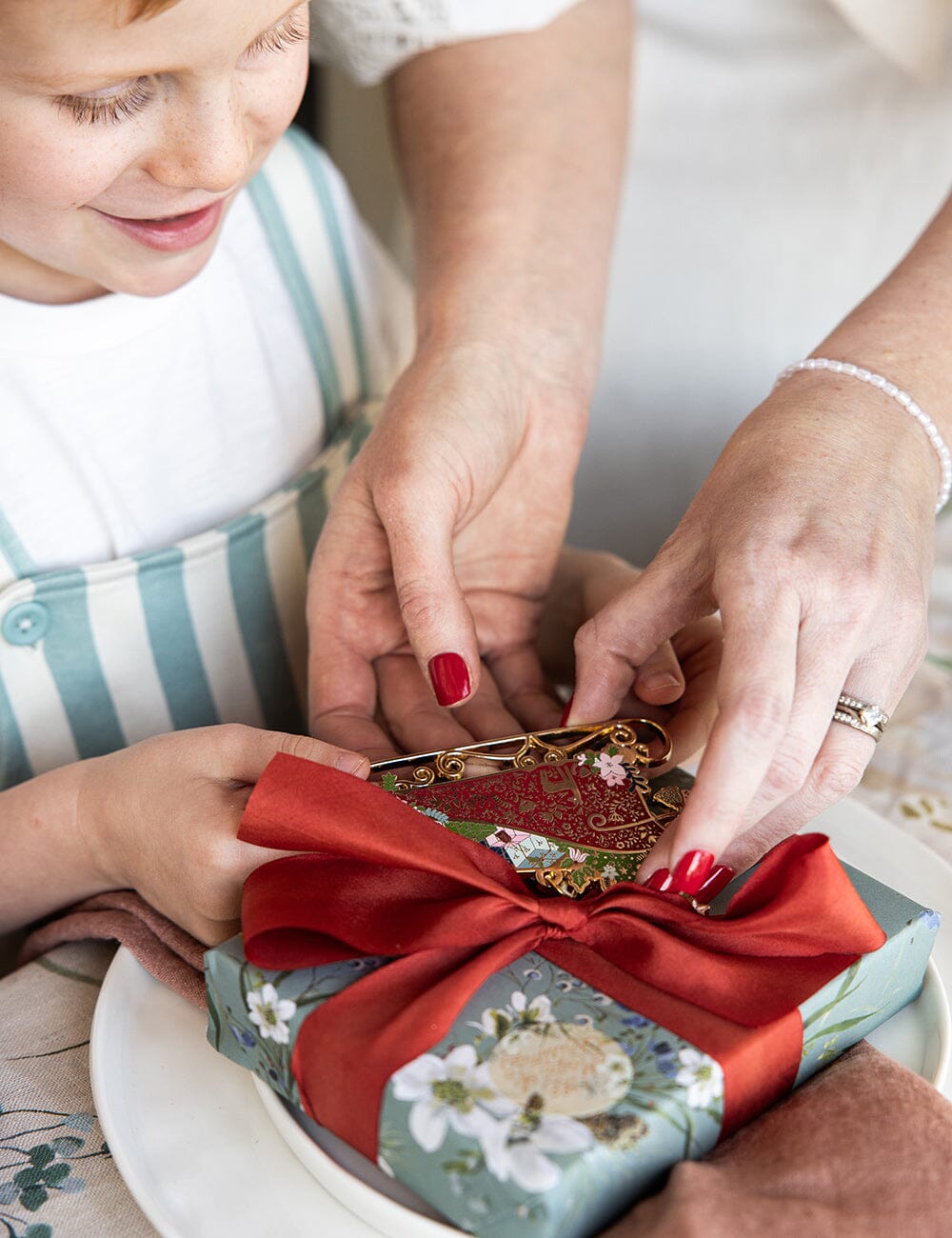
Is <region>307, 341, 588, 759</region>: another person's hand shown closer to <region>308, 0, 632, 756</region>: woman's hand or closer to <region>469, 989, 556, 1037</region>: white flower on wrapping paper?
<region>308, 0, 632, 756</region>: woman's hand

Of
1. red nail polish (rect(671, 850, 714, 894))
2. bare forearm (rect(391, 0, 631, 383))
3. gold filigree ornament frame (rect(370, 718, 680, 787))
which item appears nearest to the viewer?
red nail polish (rect(671, 850, 714, 894))

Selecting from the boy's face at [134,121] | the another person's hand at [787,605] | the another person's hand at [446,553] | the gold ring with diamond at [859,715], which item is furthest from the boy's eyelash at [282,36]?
the gold ring with diamond at [859,715]

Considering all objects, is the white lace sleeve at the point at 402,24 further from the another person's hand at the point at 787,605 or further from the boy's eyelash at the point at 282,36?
the another person's hand at the point at 787,605

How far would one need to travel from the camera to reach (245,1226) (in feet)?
1.54

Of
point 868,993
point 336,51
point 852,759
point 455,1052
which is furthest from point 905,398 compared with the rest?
point 336,51

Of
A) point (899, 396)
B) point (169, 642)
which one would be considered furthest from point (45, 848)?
point (899, 396)

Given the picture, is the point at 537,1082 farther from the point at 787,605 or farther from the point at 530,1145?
the point at 787,605

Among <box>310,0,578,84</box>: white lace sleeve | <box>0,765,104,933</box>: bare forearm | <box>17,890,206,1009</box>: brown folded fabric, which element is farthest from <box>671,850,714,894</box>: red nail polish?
<box>310,0,578,84</box>: white lace sleeve

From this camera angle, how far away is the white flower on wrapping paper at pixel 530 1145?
413 mm

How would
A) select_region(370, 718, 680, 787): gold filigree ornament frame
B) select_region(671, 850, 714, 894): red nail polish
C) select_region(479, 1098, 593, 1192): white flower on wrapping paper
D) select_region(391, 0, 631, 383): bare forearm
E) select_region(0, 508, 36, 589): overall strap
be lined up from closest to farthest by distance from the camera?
select_region(479, 1098, 593, 1192): white flower on wrapping paper < select_region(671, 850, 714, 894): red nail polish < select_region(370, 718, 680, 787): gold filigree ornament frame < select_region(0, 508, 36, 589): overall strap < select_region(391, 0, 631, 383): bare forearm

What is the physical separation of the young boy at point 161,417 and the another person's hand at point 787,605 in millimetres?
186

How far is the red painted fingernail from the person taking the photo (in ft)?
1.90

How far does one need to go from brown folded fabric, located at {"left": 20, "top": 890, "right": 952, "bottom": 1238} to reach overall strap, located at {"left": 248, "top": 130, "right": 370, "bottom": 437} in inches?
28.2

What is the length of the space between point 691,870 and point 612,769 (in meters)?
0.11
